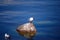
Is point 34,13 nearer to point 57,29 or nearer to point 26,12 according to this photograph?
point 26,12

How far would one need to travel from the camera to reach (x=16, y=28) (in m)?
1.50

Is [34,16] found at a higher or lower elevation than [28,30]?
higher

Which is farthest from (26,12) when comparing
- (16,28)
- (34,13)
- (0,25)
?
(0,25)

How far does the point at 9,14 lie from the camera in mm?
1518

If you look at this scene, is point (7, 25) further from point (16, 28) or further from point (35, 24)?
point (35, 24)

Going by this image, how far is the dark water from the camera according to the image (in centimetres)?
147

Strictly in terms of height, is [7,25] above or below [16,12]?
below

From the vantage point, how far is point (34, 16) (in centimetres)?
149

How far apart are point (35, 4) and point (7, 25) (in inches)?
13.6

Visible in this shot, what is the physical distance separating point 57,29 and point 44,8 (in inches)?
9.3

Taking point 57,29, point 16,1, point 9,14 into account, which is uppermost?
point 16,1

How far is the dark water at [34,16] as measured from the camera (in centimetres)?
147

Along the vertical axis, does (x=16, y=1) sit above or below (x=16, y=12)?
above

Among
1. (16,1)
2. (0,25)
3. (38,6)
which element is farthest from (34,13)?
(0,25)
